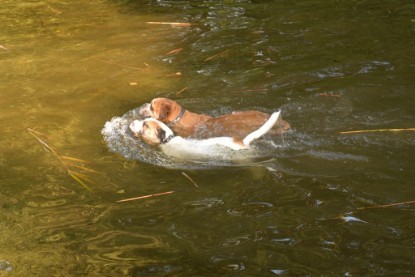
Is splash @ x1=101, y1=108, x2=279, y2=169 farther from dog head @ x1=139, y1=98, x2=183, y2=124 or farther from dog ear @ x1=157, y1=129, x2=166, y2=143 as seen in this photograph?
dog head @ x1=139, y1=98, x2=183, y2=124

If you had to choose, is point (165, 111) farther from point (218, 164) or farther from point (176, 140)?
point (218, 164)

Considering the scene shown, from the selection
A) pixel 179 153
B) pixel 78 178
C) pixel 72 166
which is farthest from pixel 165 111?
pixel 78 178

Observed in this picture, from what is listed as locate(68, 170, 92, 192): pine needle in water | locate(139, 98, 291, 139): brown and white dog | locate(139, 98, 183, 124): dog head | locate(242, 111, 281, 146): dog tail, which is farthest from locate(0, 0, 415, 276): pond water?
locate(139, 98, 183, 124): dog head

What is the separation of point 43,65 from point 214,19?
2.70m

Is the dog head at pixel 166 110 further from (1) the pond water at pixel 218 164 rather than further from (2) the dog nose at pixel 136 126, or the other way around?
(1) the pond water at pixel 218 164

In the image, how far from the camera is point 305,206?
14.5ft

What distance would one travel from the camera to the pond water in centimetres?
397

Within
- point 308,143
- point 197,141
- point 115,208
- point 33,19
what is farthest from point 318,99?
point 33,19

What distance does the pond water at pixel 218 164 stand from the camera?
156 inches

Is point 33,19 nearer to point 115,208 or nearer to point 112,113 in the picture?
point 112,113

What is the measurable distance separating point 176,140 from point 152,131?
0.83ft

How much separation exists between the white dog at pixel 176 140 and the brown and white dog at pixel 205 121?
0.46 ft

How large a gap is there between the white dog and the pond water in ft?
0.80

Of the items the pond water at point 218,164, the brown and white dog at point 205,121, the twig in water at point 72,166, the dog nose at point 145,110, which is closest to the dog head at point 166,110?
the brown and white dog at point 205,121
